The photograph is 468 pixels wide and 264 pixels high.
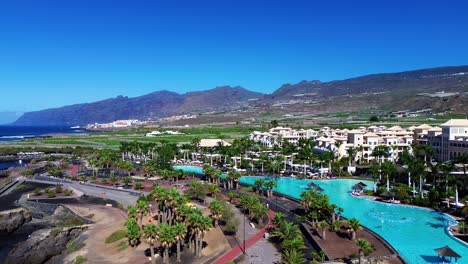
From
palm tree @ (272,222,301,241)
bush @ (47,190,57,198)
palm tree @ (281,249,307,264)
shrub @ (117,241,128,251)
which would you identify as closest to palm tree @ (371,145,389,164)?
palm tree @ (272,222,301,241)

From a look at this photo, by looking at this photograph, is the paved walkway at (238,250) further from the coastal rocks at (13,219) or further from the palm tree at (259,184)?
the coastal rocks at (13,219)

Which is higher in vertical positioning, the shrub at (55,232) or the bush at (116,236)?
the bush at (116,236)

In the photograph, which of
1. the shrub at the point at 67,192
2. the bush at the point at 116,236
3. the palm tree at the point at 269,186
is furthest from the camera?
the shrub at the point at 67,192

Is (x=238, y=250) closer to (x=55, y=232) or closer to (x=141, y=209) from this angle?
(x=141, y=209)

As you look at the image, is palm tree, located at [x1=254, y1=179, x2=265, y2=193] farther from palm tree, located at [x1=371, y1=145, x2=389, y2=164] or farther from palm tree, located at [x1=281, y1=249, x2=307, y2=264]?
palm tree, located at [x1=281, y1=249, x2=307, y2=264]

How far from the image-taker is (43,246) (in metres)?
36.9

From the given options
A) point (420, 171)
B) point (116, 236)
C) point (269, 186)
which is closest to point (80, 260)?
point (116, 236)

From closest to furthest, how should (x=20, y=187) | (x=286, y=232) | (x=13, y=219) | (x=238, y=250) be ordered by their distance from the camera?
(x=238, y=250) → (x=286, y=232) → (x=13, y=219) → (x=20, y=187)

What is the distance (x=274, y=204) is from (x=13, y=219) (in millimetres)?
28150

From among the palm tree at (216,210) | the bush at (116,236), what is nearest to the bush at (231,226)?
the palm tree at (216,210)

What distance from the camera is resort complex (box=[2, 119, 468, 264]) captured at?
3138 centimetres

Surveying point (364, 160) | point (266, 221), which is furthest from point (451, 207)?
point (364, 160)

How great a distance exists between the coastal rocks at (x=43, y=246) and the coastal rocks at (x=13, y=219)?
15.3 ft

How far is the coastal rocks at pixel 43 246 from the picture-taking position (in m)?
34.7
